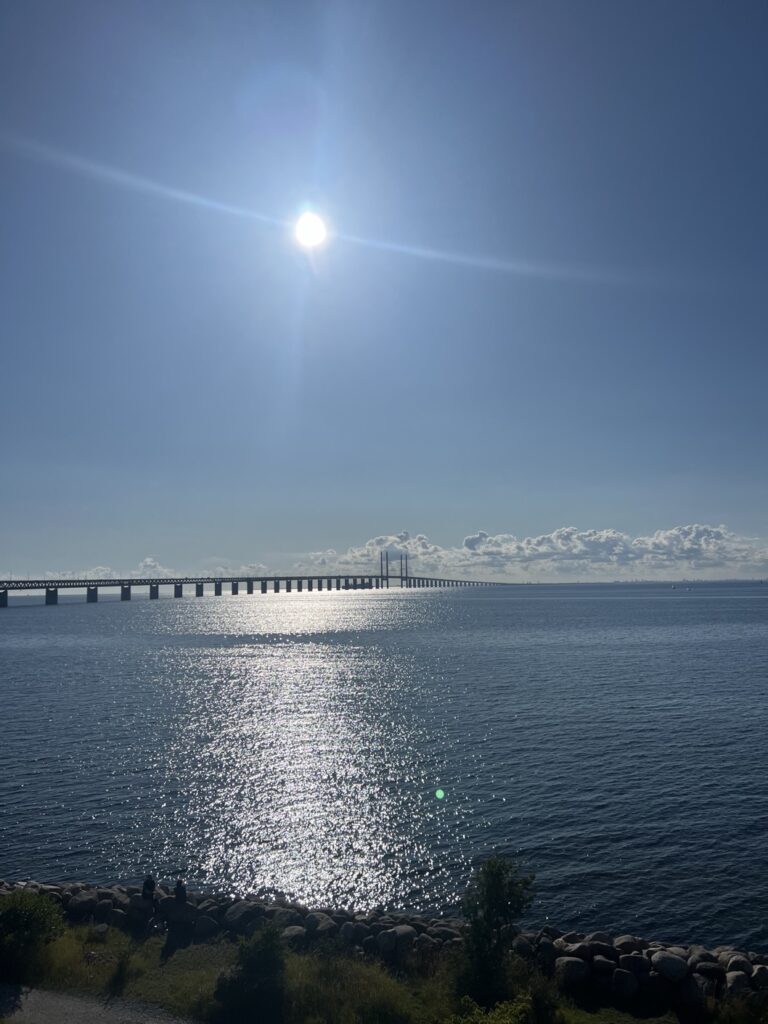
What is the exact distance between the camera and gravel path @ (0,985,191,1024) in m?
19.0

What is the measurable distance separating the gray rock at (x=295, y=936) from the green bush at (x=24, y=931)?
7380 millimetres

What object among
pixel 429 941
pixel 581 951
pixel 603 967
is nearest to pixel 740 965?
pixel 603 967

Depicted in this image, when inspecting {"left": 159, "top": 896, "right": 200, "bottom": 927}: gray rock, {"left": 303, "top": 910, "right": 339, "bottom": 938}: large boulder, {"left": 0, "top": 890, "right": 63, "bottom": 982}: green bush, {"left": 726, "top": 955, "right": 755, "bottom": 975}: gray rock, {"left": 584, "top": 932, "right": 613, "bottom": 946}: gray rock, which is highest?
{"left": 0, "top": 890, "right": 63, "bottom": 982}: green bush

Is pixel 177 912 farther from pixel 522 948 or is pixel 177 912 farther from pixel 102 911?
pixel 522 948

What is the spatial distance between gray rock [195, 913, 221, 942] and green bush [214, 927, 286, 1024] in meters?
4.65

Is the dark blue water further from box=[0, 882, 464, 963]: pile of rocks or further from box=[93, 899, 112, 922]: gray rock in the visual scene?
box=[93, 899, 112, 922]: gray rock

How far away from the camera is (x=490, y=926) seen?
68.5 ft

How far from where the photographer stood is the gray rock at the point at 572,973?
2159cm

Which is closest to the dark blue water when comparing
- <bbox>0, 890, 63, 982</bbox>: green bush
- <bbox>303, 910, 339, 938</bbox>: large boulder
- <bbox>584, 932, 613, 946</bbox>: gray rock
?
<bbox>584, 932, 613, 946</bbox>: gray rock

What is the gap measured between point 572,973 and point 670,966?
292 cm

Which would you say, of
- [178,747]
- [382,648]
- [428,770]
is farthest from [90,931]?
[382,648]

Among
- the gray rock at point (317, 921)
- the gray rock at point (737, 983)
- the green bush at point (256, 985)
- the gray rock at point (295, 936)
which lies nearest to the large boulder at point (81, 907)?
the gray rock at point (295, 936)

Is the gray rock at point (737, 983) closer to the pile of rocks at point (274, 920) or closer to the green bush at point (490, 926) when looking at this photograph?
the green bush at point (490, 926)

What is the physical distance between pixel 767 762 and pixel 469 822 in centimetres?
2201
